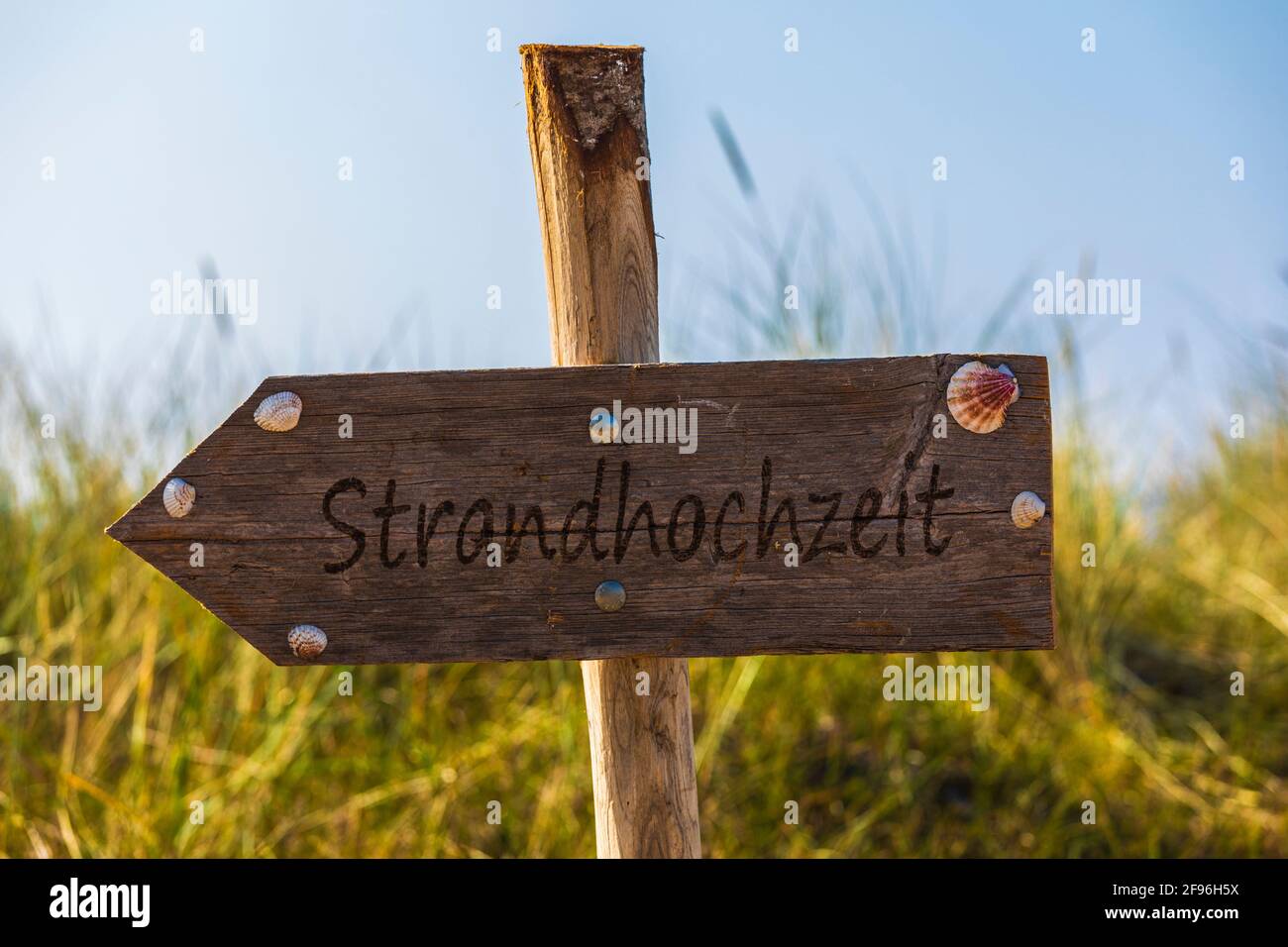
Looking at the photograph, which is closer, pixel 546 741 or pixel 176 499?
pixel 176 499

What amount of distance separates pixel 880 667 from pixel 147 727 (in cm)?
196

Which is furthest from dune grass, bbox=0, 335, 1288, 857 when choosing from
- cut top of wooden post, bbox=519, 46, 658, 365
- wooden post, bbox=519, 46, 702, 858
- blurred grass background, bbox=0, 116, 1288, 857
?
cut top of wooden post, bbox=519, 46, 658, 365

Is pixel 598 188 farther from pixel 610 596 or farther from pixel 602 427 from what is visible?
pixel 610 596

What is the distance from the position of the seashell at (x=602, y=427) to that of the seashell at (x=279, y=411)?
0.33 meters

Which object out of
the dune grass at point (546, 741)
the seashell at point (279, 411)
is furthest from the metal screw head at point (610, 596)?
the dune grass at point (546, 741)

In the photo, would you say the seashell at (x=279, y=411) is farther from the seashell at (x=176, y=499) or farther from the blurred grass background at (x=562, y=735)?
the blurred grass background at (x=562, y=735)

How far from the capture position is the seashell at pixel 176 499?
1177 millimetres

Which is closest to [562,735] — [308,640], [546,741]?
[546,741]

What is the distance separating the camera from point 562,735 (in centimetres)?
256

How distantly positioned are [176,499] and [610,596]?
0.50 metres

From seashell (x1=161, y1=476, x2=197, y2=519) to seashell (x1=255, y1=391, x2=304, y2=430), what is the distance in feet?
0.37

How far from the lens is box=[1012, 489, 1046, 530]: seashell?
1.19 m
